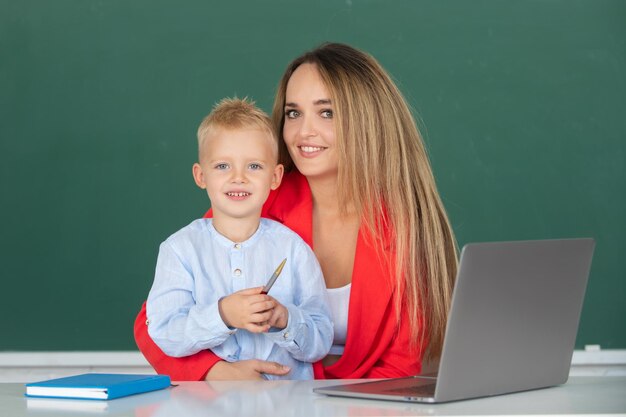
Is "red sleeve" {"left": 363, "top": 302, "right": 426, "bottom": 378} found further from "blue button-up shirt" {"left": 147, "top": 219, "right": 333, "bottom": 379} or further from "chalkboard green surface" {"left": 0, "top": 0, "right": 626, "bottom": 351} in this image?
"chalkboard green surface" {"left": 0, "top": 0, "right": 626, "bottom": 351}

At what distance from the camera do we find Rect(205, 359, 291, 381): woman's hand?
2.01 meters

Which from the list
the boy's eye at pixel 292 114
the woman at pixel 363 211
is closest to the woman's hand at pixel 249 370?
the woman at pixel 363 211

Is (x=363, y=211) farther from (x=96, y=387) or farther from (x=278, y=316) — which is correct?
(x=96, y=387)

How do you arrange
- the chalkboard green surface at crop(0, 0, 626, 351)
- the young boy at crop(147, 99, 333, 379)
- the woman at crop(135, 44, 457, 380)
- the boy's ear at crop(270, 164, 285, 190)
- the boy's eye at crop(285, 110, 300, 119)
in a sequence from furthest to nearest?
the chalkboard green surface at crop(0, 0, 626, 351)
the boy's eye at crop(285, 110, 300, 119)
the woman at crop(135, 44, 457, 380)
the boy's ear at crop(270, 164, 285, 190)
the young boy at crop(147, 99, 333, 379)

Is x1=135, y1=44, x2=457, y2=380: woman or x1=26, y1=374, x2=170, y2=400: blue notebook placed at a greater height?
x1=135, y1=44, x2=457, y2=380: woman

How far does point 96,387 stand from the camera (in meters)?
1.50

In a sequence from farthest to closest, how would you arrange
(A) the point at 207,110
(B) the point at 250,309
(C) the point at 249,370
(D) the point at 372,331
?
1. (A) the point at 207,110
2. (D) the point at 372,331
3. (C) the point at 249,370
4. (B) the point at 250,309

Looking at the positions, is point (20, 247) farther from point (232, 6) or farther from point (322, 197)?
point (322, 197)

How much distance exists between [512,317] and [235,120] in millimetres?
904

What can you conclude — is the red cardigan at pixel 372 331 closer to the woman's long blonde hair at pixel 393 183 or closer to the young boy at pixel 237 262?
the woman's long blonde hair at pixel 393 183

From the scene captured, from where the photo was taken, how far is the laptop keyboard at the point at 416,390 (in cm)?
147

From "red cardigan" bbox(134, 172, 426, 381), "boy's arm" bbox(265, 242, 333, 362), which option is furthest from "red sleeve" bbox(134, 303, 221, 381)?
"boy's arm" bbox(265, 242, 333, 362)

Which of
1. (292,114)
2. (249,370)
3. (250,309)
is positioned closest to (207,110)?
(292,114)

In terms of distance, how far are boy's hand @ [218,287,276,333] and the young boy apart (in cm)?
13
